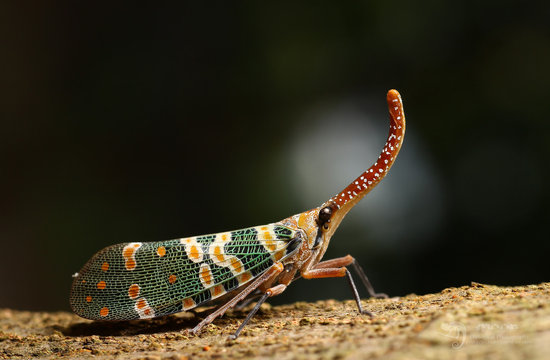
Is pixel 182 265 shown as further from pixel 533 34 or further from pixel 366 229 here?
pixel 533 34

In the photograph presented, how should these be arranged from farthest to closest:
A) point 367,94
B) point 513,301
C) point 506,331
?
1. point 367,94
2. point 513,301
3. point 506,331

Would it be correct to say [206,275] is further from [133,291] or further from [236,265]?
[133,291]

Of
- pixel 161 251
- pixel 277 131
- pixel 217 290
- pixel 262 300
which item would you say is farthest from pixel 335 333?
pixel 277 131

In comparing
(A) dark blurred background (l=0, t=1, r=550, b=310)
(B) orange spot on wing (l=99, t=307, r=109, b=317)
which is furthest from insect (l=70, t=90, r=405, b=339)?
(A) dark blurred background (l=0, t=1, r=550, b=310)

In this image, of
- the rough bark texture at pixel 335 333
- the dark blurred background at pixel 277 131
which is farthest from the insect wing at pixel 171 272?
the dark blurred background at pixel 277 131

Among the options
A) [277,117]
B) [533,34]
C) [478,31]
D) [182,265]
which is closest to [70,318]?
[182,265]

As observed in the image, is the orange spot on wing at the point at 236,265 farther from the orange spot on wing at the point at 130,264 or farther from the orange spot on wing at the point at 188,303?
the orange spot on wing at the point at 130,264
